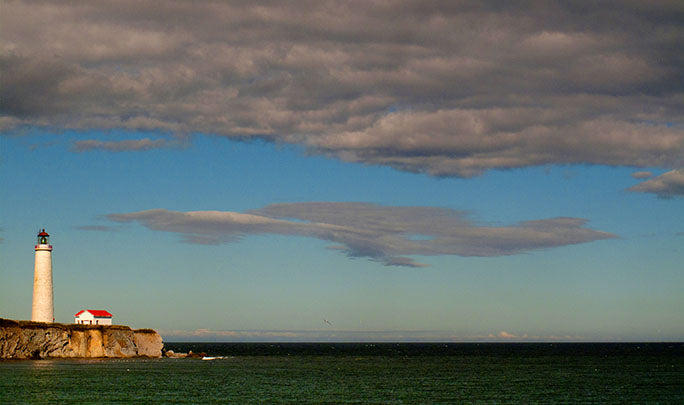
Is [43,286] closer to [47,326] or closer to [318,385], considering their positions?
[47,326]

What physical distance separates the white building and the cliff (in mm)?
7365

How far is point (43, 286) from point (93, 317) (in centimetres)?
2027

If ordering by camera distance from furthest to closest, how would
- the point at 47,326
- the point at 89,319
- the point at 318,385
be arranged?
the point at 89,319
the point at 47,326
the point at 318,385

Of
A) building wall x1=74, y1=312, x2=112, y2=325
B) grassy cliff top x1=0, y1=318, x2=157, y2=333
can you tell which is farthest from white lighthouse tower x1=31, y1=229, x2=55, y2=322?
building wall x1=74, y1=312, x2=112, y2=325

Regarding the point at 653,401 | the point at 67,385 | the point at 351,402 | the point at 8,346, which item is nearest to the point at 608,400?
the point at 653,401

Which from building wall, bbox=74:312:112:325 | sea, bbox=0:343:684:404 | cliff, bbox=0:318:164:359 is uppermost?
building wall, bbox=74:312:112:325

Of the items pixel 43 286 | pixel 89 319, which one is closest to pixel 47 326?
pixel 43 286

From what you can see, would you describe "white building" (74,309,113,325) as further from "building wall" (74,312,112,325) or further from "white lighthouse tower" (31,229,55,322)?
"white lighthouse tower" (31,229,55,322)

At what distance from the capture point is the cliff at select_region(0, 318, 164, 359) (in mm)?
94875

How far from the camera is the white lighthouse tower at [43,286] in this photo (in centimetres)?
10331

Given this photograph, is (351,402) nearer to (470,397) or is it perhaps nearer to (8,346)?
(470,397)

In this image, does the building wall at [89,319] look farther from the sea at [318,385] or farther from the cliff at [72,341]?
the sea at [318,385]

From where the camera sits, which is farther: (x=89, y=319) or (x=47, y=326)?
(x=89, y=319)

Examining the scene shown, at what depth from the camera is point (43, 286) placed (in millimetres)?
104125
